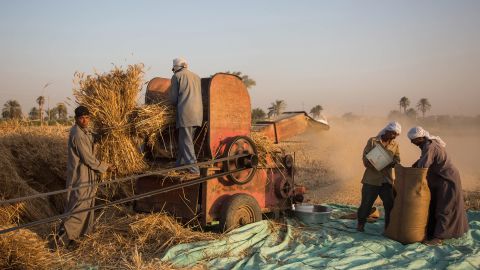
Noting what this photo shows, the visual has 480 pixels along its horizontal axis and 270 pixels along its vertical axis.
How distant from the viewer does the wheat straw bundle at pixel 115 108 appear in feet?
19.1

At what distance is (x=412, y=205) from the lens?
641 cm

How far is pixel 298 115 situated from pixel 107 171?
11.4 ft

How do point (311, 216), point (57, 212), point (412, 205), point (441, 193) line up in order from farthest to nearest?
point (57, 212) → point (311, 216) → point (441, 193) → point (412, 205)

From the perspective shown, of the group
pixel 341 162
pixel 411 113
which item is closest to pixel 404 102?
pixel 411 113

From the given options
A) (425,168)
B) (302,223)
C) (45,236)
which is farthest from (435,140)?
(45,236)

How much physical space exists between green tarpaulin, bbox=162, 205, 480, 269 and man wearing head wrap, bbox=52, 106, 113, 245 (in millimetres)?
1400

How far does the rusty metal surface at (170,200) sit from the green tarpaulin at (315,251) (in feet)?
2.22

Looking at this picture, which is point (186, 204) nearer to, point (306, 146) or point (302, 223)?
point (302, 223)

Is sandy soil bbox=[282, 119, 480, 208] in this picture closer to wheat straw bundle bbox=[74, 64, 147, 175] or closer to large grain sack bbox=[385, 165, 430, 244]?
large grain sack bbox=[385, 165, 430, 244]

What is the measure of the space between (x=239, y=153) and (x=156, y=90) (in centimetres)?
168

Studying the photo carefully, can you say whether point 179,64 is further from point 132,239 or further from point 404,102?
point 404,102

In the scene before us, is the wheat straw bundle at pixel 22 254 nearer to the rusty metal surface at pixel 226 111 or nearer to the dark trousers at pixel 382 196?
the rusty metal surface at pixel 226 111

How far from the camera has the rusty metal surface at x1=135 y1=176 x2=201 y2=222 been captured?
6.05m

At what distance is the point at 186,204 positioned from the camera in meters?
6.07
